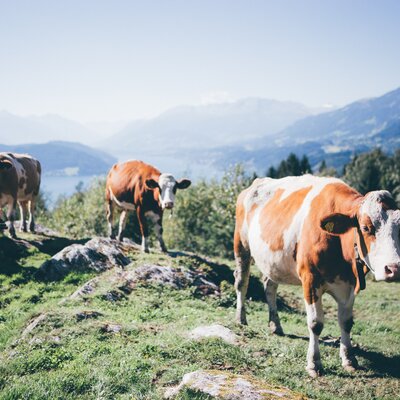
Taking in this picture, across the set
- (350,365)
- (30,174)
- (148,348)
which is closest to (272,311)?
(350,365)

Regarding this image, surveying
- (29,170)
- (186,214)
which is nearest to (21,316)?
(29,170)

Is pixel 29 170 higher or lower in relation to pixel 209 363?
higher

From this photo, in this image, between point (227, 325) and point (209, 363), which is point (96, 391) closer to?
point (209, 363)

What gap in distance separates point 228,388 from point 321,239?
2.88 meters

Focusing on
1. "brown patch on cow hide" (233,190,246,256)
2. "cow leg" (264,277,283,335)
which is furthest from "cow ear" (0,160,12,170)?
"cow leg" (264,277,283,335)

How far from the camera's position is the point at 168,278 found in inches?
517

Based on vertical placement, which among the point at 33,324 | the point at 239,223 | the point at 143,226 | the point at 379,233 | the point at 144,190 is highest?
the point at 379,233

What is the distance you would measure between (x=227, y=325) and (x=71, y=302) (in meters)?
4.31

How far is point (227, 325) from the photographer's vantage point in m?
9.27

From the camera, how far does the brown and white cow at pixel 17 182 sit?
16062mm

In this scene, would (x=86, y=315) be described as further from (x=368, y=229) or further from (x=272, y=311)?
(x=368, y=229)

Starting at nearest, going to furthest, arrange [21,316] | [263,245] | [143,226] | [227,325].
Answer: [263,245], [227,325], [21,316], [143,226]

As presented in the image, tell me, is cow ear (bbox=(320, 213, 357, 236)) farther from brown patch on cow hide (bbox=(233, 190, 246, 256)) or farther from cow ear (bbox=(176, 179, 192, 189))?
cow ear (bbox=(176, 179, 192, 189))

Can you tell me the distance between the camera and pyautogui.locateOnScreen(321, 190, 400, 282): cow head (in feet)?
18.4
